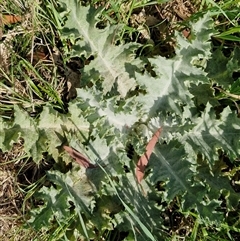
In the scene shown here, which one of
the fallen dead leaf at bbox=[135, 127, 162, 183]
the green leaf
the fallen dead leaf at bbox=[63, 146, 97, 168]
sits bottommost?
the fallen dead leaf at bbox=[135, 127, 162, 183]

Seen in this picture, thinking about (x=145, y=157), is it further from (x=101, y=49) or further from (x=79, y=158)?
(x=101, y=49)

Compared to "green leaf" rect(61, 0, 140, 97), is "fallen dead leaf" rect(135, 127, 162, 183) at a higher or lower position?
lower

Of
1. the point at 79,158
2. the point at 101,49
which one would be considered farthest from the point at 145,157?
the point at 101,49

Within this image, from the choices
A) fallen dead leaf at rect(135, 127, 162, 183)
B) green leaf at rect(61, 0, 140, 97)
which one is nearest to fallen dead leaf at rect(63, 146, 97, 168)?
fallen dead leaf at rect(135, 127, 162, 183)

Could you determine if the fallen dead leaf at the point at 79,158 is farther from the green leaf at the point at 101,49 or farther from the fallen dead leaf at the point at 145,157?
the green leaf at the point at 101,49

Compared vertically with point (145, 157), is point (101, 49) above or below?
above

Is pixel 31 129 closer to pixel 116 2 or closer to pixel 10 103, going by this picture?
pixel 10 103

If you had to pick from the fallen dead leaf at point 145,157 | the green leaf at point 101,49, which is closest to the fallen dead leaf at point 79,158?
the fallen dead leaf at point 145,157

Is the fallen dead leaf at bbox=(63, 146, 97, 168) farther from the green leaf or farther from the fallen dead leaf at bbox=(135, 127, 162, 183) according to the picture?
the green leaf

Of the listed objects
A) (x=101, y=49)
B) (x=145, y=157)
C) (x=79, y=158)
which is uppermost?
A: (x=101, y=49)

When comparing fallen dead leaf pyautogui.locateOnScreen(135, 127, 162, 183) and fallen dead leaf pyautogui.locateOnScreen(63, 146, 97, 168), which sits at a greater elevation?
fallen dead leaf pyautogui.locateOnScreen(63, 146, 97, 168)

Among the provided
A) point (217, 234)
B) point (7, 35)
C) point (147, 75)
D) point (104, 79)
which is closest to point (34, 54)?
point (7, 35)
